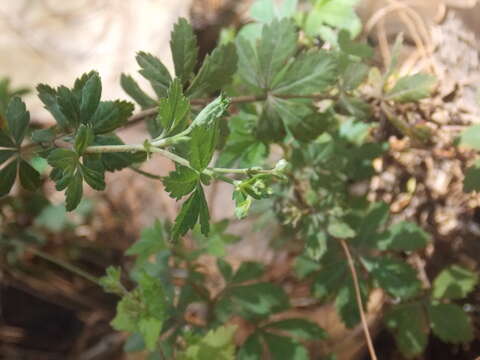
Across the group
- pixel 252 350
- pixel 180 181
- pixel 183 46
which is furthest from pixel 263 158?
pixel 252 350

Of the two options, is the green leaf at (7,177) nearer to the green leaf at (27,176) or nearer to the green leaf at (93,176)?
the green leaf at (27,176)

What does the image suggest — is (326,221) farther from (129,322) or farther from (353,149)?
(129,322)

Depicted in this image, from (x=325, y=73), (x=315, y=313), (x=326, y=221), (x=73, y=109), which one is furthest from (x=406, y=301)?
(x=73, y=109)

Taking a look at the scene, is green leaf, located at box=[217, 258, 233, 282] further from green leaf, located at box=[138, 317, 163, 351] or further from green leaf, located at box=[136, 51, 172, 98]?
green leaf, located at box=[136, 51, 172, 98]

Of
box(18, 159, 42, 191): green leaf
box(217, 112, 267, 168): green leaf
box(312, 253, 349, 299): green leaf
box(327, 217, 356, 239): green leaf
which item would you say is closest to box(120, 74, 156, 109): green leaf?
box(217, 112, 267, 168): green leaf

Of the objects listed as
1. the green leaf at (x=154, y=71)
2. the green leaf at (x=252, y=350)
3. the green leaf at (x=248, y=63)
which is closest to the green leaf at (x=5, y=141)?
the green leaf at (x=154, y=71)
